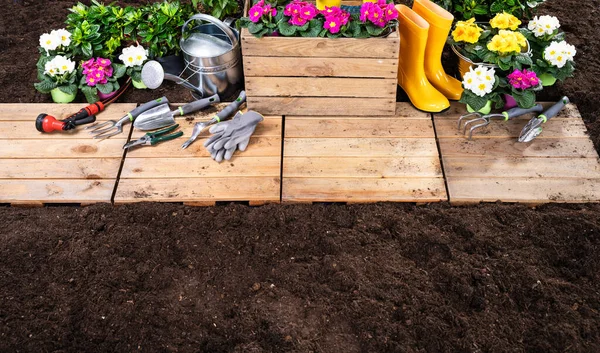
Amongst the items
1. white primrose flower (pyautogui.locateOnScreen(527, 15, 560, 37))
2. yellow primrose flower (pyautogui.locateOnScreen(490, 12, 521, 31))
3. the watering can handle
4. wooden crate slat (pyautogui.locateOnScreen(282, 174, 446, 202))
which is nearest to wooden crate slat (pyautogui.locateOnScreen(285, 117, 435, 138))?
wooden crate slat (pyautogui.locateOnScreen(282, 174, 446, 202))

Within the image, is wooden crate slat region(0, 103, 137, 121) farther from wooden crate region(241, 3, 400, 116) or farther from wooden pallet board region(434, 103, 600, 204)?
wooden pallet board region(434, 103, 600, 204)

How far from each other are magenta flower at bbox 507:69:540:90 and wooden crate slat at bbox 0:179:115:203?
7.32ft

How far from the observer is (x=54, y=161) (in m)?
3.15

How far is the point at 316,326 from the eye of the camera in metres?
2.45

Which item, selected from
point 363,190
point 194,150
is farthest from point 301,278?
point 194,150

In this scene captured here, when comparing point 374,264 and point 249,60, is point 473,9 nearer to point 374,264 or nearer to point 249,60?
point 249,60

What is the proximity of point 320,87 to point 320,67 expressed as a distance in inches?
4.8

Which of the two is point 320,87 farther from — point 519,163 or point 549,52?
point 549,52

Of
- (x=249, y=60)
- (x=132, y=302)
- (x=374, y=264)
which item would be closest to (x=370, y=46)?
(x=249, y=60)

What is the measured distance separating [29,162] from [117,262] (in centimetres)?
90

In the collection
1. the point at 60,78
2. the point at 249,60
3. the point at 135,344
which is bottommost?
the point at 135,344

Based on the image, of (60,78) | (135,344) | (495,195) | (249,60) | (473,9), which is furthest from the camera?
(473,9)

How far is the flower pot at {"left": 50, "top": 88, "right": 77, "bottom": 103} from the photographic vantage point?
3.50 metres

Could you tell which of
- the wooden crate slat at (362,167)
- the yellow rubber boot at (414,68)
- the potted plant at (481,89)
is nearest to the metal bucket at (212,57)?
the wooden crate slat at (362,167)
